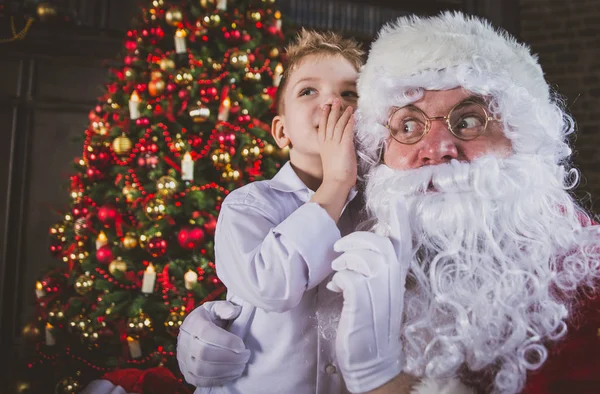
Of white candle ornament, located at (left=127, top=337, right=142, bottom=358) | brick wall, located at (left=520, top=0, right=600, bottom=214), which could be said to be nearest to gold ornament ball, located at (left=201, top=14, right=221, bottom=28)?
white candle ornament, located at (left=127, top=337, right=142, bottom=358)

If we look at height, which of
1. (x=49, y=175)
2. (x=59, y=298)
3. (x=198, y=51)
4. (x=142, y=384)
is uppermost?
(x=198, y=51)

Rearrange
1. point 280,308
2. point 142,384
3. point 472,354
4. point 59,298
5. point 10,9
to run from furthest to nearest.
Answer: point 10,9 → point 59,298 → point 142,384 → point 280,308 → point 472,354

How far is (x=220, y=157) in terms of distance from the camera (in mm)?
2740

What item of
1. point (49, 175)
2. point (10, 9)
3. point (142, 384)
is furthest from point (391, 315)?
point (10, 9)

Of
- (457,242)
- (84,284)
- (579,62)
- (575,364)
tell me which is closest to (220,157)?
(84,284)

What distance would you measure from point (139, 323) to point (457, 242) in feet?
7.13

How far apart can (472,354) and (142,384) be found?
1213 millimetres

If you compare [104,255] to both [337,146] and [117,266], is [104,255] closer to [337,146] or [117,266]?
[117,266]

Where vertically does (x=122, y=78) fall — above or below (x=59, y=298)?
above

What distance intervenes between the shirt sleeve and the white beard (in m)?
0.15

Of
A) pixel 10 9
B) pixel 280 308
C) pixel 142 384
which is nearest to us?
pixel 280 308

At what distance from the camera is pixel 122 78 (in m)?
3.15

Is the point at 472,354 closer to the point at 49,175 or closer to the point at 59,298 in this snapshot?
the point at 59,298

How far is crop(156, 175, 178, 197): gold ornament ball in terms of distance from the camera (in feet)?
8.70
